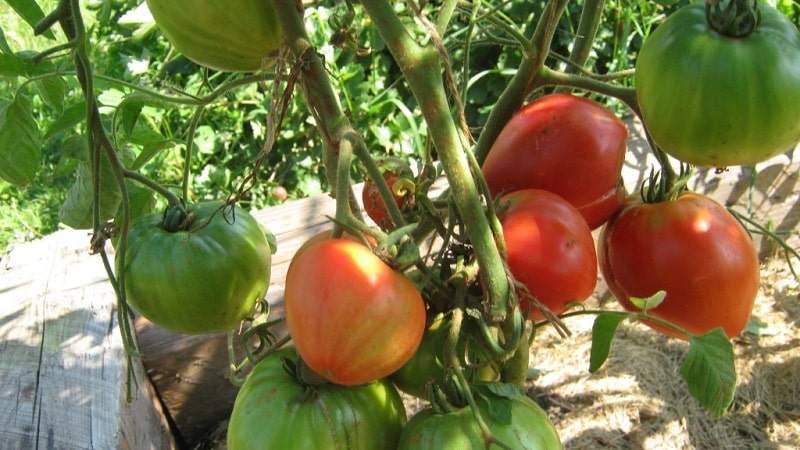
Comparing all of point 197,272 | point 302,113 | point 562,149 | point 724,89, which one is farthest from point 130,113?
point 302,113

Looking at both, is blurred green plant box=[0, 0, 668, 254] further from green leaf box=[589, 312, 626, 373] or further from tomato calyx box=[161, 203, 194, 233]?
green leaf box=[589, 312, 626, 373]

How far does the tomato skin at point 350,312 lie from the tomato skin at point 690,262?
27cm

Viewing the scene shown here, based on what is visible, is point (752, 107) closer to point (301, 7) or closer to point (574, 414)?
point (301, 7)

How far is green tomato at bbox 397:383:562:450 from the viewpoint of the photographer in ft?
1.72

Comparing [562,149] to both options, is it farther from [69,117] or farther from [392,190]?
[69,117]

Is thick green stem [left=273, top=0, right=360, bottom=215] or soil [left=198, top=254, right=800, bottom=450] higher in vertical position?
thick green stem [left=273, top=0, right=360, bottom=215]

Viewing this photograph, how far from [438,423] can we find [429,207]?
178mm

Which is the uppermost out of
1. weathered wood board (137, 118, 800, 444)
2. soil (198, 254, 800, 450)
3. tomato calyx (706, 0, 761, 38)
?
tomato calyx (706, 0, 761, 38)

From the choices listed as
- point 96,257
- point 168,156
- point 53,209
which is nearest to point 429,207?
point 96,257

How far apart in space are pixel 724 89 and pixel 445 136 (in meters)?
0.19

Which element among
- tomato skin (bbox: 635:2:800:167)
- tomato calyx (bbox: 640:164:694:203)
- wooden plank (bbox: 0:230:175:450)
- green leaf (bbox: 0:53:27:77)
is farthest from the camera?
wooden plank (bbox: 0:230:175:450)

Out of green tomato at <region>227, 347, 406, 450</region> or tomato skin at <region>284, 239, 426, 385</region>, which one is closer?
tomato skin at <region>284, 239, 426, 385</region>

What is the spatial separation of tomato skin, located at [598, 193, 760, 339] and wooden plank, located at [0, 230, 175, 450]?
77 centimetres

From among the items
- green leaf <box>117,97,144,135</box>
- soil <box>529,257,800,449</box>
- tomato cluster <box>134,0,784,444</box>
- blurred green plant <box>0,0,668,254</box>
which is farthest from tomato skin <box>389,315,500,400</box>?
blurred green plant <box>0,0,668,254</box>
